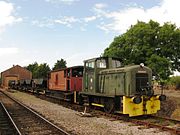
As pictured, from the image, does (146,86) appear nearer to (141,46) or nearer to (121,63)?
(121,63)

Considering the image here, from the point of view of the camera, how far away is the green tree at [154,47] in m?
26.8

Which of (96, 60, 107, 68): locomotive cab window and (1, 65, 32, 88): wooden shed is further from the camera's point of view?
(1, 65, 32, 88): wooden shed

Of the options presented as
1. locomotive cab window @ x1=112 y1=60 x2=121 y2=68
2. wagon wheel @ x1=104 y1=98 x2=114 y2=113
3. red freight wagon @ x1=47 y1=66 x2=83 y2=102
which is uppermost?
locomotive cab window @ x1=112 y1=60 x2=121 y2=68

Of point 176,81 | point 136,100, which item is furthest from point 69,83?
point 176,81

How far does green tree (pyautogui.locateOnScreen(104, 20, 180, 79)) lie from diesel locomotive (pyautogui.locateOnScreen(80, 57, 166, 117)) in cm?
970

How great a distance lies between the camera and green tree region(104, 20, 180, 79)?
26.8m

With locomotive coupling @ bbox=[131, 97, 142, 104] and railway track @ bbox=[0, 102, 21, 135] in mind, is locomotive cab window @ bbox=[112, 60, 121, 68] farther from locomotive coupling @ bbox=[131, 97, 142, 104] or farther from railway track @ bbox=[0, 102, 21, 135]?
railway track @ bbox=[0, 102, 21, 135]

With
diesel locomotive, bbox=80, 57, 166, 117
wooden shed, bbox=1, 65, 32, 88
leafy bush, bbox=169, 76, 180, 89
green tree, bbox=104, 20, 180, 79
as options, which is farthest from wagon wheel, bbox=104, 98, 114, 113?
wooden shed, bbox=1, 65, 32, 88

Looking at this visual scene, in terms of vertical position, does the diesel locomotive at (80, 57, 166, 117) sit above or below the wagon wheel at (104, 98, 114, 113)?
above

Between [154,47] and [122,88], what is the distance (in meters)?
13.8

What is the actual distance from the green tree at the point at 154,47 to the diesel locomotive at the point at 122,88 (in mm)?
9699

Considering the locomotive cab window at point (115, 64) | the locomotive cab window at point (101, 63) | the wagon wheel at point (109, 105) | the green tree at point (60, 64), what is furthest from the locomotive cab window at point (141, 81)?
the green tree at point (60, 64)

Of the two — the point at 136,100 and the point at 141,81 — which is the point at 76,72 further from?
the point at 136,100

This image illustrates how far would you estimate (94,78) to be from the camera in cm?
1802
